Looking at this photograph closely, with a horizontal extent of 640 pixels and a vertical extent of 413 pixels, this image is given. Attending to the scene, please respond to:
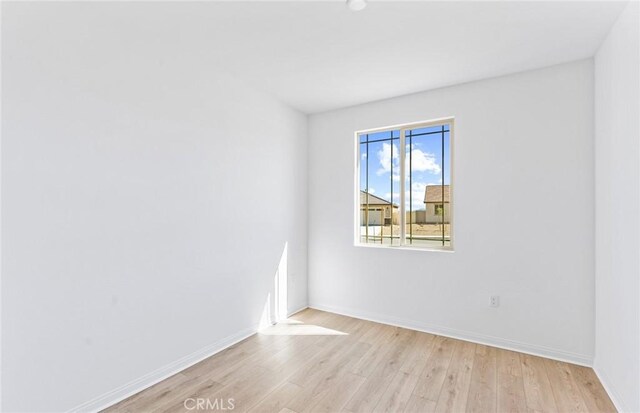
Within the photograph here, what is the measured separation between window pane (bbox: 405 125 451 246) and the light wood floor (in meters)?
1.11

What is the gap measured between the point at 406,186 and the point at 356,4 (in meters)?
2.12

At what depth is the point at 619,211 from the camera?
6.54ft

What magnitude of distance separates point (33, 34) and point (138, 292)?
172cm

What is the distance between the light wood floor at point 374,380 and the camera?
6.63 ft

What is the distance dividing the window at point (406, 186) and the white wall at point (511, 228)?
0.20 metres

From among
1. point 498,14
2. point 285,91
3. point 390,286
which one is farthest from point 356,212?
point 498,14

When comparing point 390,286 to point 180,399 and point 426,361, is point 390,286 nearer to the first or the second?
point 426,361

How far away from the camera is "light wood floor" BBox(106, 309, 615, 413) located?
79.6 inches

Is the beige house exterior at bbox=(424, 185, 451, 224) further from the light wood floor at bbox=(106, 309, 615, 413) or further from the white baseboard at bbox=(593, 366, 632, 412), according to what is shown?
the white baseboard at bbox=(593, 366, 632, 412)

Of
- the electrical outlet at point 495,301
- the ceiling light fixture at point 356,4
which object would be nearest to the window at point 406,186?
the electrical outlet at point 495,301

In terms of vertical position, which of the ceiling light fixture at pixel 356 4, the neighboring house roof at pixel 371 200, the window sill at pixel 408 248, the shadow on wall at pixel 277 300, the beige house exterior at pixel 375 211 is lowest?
the shadow on wall at pixel 277 300

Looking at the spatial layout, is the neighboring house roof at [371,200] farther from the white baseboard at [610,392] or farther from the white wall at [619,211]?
the white baseboard at [610,392]

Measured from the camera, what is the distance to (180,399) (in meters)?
2.08

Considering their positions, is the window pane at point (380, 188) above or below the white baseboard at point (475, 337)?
above
